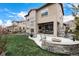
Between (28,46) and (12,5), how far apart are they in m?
0.51

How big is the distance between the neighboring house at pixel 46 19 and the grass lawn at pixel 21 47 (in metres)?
0.13

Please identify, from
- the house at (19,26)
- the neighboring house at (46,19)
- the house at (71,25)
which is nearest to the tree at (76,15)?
the house at (71,25)

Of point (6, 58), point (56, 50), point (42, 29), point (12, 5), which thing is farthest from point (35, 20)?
point (6, 58)

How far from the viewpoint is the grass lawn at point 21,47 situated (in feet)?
5.77

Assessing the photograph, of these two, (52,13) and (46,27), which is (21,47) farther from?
(52,13)

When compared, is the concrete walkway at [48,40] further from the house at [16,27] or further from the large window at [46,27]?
the house at [16,27]

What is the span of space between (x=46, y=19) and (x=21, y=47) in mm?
438

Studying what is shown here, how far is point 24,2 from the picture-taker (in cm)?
177

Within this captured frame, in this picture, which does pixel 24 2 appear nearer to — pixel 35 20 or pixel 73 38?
pixel 35 20

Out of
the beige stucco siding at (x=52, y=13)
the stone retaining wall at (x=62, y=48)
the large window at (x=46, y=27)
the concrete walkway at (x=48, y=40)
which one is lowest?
the stone retaining wall at (x=62, y=48)

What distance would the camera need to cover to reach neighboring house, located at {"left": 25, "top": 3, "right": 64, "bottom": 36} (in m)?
1.79

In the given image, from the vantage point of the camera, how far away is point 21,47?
69.9 inches

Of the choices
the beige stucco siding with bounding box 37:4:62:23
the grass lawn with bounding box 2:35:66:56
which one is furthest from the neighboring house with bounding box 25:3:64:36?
the grass lawn with bounding box 2:35:66:56

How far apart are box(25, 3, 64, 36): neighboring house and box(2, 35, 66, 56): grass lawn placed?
13 centimetres
